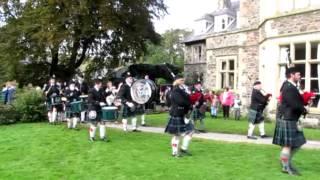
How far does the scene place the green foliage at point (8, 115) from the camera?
19.4 m

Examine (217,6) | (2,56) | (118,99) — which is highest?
(217,6)

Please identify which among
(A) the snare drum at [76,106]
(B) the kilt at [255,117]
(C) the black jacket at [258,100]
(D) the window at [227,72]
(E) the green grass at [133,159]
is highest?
(D) the window at [227,72]

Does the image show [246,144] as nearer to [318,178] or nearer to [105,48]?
[318,178]

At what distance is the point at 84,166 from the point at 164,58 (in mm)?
58592

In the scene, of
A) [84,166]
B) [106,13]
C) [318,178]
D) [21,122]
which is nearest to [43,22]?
[106,13]

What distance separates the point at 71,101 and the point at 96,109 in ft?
11.5

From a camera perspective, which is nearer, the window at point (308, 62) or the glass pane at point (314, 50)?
the window at point (308, 62)

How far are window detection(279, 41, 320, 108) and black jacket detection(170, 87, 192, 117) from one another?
799 cm

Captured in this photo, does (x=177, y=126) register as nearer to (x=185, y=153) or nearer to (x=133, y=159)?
(x=185, y=153)

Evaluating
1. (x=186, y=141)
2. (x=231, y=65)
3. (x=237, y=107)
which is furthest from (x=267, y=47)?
(x=186, y=141)

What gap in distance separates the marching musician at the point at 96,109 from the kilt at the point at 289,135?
5602mm

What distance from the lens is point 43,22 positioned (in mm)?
25797

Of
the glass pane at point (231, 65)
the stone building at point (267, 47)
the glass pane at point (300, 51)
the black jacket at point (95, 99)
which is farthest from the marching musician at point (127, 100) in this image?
the glass pane at point (231, 65)

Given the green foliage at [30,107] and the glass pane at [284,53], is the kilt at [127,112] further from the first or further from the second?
Answer: the glass pane at [284,53]
